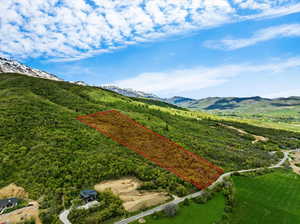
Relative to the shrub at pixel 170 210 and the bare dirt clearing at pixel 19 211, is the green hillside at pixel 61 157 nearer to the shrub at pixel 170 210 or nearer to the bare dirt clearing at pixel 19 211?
the bare dirt clearing at pixel 19 211

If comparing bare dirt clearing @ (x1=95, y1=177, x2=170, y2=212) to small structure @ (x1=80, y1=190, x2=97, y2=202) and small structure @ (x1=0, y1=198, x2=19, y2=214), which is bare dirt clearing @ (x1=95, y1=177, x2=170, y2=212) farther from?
small structure @ (x1=0, y1=198, x2=19, y2=214)

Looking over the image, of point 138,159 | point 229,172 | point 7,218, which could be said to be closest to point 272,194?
point 229,172

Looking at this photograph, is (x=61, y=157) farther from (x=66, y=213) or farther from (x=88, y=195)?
(x=66, y=213)

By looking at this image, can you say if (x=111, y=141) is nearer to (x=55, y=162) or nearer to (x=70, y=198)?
(x=55, y=162)

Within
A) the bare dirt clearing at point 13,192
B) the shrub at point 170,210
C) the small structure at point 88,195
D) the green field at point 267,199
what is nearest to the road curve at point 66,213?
the small structure at point 88,195

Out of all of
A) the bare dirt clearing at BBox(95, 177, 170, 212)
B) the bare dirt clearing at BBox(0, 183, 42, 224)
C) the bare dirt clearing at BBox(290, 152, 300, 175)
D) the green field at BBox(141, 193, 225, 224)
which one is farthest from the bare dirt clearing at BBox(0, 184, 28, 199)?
the bare dirt clearing at BBox(290, 152, 300, 175)

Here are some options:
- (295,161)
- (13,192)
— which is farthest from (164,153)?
(295,161)

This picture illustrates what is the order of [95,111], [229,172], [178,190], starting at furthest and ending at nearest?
[95,111], [229,172], [178,190]
